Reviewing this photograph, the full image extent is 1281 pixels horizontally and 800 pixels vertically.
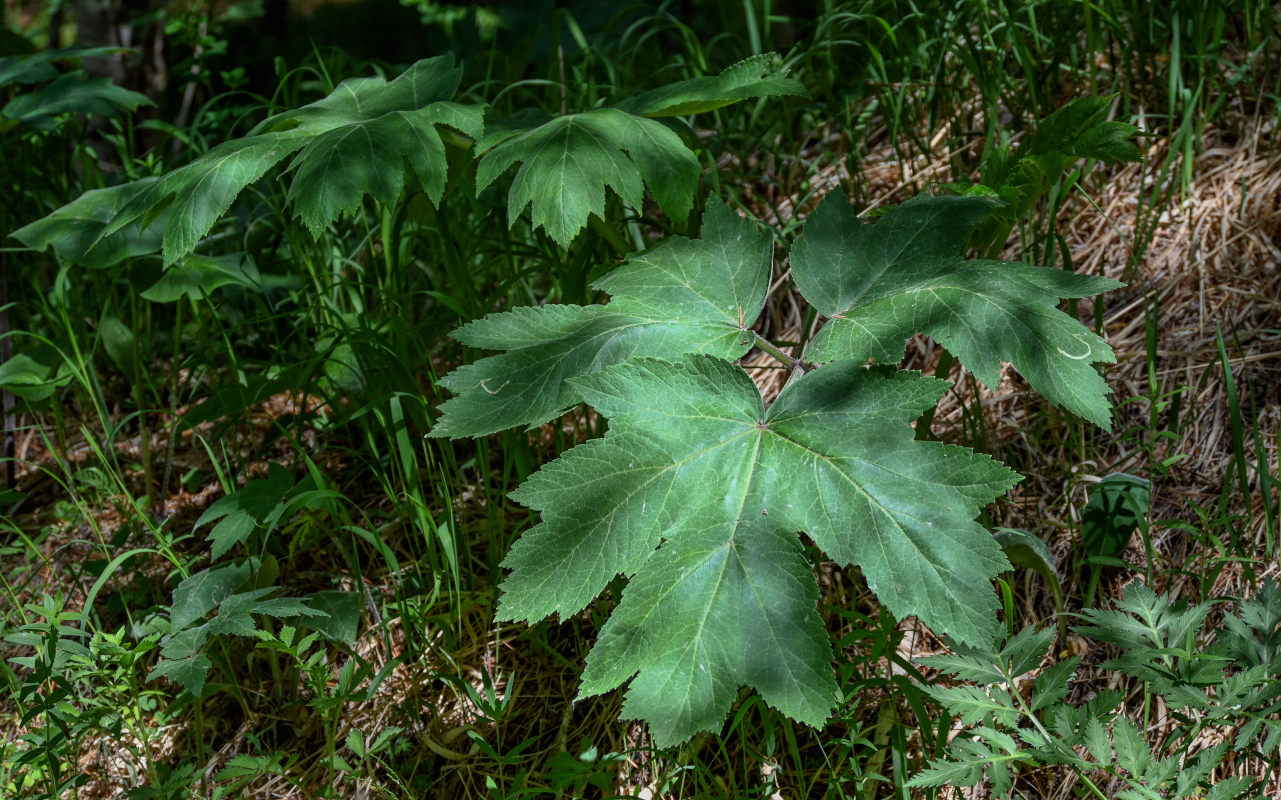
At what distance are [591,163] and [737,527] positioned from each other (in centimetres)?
67

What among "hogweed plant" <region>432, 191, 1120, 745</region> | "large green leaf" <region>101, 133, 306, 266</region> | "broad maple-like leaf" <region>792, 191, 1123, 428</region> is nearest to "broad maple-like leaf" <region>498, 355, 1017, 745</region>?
"hogweed plant" <region>432, 191, 1120, 745</region>

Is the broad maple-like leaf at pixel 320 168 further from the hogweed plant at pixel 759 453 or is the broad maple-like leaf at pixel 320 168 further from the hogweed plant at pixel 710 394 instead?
the hogweed plant at pixel 759 453

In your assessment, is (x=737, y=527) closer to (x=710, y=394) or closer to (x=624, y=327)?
(x=710, y=394)

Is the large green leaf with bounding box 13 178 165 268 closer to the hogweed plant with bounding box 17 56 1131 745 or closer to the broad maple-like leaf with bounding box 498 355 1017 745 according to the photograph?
the hogweed plant with bounding box 17 56 1131 745

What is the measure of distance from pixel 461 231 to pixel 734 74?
2.90 ft

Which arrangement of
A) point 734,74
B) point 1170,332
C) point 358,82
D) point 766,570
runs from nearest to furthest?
point 766,570 < point 734,74 < point 358,82 < point 1170,332

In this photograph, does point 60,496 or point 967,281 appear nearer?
point 967,281

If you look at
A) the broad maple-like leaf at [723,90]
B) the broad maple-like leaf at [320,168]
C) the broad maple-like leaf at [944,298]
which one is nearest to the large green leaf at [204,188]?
the broad maple-like leaf at [320,168]

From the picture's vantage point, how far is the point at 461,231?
2.40m

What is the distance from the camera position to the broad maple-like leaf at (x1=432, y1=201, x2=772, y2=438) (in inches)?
56.5

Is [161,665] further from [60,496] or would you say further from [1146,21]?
[1146,21]

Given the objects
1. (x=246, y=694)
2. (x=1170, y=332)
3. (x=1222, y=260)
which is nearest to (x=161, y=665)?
(x=246, y=694)

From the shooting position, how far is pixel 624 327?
1.51 m

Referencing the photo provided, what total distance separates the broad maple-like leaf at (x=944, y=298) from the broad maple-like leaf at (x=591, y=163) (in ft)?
0.86
